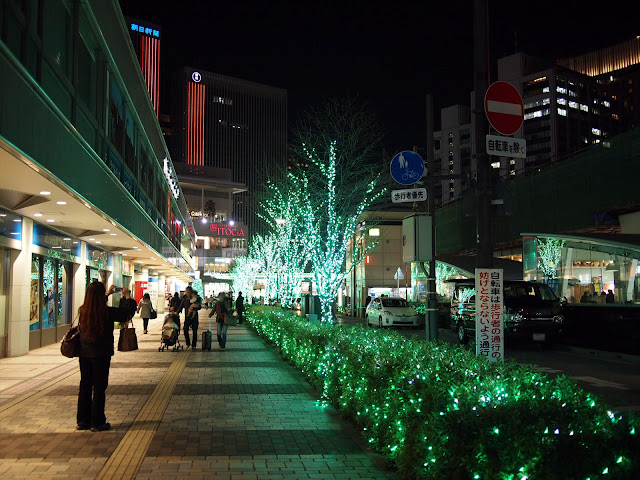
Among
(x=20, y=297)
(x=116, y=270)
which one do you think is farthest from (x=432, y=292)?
(x=116, y=270)

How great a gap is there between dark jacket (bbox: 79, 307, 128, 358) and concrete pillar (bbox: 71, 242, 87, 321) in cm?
1457

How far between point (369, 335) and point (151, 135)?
21977 mm

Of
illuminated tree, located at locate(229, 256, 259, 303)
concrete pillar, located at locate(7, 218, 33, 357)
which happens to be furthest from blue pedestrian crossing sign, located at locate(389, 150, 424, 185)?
illuminated tree, located at locate(229, 256, 259, 303)

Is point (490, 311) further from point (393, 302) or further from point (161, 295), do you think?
point (161, 295)

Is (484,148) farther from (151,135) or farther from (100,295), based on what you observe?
(151,135)

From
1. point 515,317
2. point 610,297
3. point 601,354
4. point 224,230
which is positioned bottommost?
point 601,354

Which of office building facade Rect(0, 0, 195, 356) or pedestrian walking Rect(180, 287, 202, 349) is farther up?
office building facade Rect(0, 0, 195, 356)

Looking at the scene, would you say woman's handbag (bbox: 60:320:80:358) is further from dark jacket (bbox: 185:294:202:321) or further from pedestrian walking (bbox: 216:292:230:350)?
pedestrian walking (bbox: 216:292:230:350)

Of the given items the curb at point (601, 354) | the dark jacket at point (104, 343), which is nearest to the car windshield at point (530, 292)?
the curb at point (601, 354)

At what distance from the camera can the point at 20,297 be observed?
1507 cm

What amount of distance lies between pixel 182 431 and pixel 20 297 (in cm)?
964

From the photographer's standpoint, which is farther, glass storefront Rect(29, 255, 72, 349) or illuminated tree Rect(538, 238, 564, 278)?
illuminated tree Rect(538, 238, 564, 278)

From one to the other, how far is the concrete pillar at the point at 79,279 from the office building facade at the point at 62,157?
0.12 feet

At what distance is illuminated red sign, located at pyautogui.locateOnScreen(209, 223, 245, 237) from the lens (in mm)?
96875
